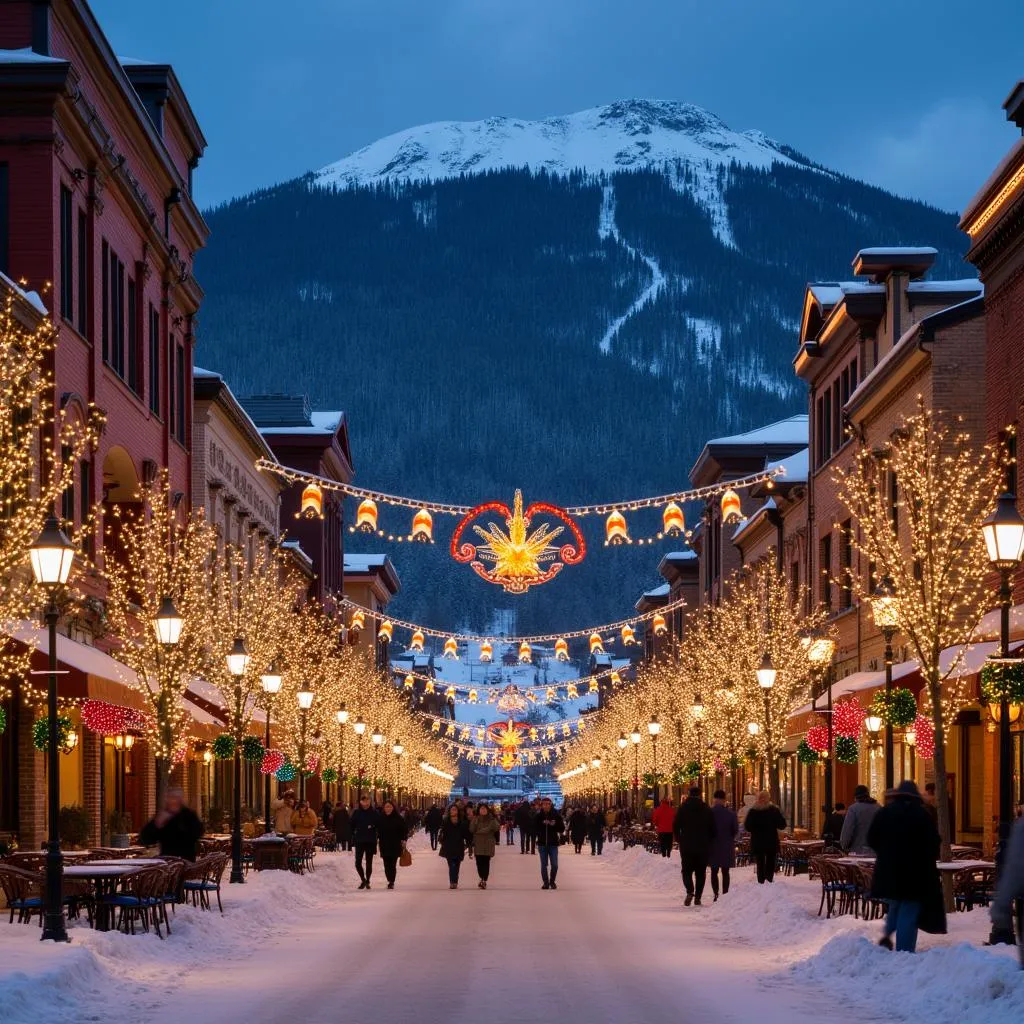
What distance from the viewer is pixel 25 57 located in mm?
37781

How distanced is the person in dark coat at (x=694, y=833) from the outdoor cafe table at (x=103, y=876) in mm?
10862

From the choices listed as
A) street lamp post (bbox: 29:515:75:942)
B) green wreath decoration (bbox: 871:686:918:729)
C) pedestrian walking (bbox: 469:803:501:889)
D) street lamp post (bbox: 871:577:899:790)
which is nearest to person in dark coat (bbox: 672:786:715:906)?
street lamp post (bbox: 871:577:899:790)

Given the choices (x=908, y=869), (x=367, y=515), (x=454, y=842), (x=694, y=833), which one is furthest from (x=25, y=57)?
(x=908, y=869)

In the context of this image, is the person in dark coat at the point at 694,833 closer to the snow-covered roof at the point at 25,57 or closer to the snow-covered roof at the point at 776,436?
the snow-covered roof at the point at 25,57

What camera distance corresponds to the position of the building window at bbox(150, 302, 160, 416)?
52156mm

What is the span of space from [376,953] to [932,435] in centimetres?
2077

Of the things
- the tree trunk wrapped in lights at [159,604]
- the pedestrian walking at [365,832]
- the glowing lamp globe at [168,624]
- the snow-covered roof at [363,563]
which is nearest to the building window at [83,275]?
the tree trunk wrapped in lights at [159,604]

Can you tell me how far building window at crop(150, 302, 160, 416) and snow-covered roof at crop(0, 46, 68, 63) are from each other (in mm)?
13858

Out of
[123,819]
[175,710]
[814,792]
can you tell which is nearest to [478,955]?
[175,710]

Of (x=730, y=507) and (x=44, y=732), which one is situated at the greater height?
(x=730, y=507)

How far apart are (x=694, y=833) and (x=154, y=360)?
23.8m

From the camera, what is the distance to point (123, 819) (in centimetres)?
4447

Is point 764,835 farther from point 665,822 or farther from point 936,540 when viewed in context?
point 665,822

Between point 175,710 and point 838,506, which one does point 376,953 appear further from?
point 838,506
